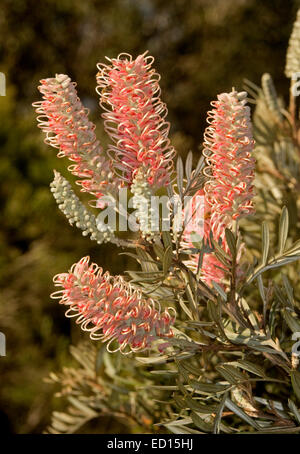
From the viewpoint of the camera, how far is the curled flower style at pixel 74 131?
16 cm

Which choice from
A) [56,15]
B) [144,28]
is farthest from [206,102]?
[56,15]

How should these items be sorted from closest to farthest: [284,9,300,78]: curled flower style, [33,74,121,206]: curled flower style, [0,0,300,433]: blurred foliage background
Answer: [33,74,121,206]: curled flower style
[284,9,300,78]: curled flower style
[0,0,300,433]: blurred foliage background

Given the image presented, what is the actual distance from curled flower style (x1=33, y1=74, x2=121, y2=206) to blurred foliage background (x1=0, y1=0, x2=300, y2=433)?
27 centimetres

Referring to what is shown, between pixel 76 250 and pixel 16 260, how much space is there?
51 millimetres

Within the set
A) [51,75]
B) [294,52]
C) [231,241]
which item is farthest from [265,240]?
[51,75]

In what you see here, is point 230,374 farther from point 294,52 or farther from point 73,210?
point 294,52

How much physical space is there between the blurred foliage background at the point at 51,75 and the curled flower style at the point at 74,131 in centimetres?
27

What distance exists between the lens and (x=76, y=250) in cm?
47

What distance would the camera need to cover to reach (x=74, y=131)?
16cm

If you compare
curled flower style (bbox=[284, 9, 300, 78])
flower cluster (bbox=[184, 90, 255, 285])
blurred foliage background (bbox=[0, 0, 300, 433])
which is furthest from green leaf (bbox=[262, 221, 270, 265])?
blurred foliage background (bbox=[0, 0, 300, 433])

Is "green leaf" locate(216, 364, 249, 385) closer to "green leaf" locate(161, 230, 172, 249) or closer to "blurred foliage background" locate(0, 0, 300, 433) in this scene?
"green leaf" locate(161, 230, 172, 249)

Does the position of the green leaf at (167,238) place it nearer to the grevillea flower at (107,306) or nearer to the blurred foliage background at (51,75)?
the grevillea flower at (107,306)

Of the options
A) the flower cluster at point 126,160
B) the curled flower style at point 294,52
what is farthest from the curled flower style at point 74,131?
the curled flower style at point 294,52

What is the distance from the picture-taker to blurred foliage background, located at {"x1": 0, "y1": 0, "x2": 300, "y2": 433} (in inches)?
18.0
